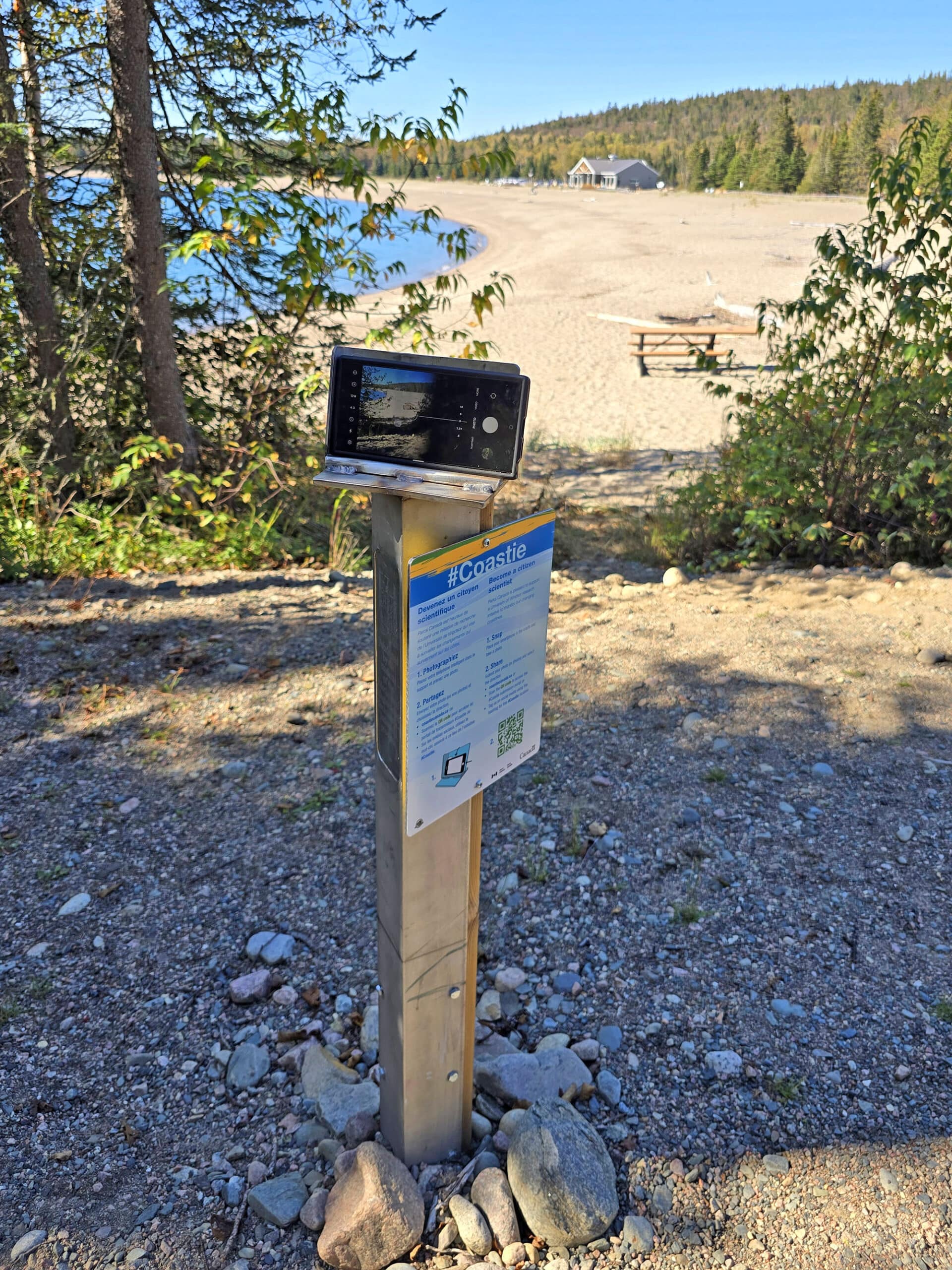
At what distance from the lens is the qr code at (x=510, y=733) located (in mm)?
1701

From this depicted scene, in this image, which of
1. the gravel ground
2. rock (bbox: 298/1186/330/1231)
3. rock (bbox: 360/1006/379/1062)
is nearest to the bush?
the gravel ground

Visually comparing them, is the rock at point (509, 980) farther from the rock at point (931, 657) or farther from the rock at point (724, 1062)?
the rock at point (931, 657)

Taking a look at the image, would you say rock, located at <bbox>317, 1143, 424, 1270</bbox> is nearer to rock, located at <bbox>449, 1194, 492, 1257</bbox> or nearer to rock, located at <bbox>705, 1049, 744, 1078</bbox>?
rock, located at <bbox>449, 1194, 492, 1257</bbox>

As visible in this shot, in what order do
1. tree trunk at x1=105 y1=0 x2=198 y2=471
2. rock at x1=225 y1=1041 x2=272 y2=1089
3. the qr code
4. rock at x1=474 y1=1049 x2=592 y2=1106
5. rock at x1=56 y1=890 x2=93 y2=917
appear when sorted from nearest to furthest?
the qr code, rock at x1=474 y1=1049 x2=592 y2=1106, rock at x1=225 y1=1041 x2=272 y2=1089, rock at x1=56 y1=890 x2=93 y2=917, tree trunk at x1=105 y1=0 x2=198 y2=471

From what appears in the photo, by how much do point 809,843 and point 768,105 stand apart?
17350 cm

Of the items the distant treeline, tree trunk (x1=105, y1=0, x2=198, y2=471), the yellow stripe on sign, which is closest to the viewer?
the yellow stripe on sign

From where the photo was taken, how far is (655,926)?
9.14 feet

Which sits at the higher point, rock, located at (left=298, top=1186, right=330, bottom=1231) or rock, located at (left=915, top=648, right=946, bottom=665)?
rock, located at (left=915, top=648, right=946, bottom=665)

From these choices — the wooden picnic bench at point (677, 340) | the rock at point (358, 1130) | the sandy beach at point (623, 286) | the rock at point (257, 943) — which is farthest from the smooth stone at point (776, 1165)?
the wooden picnic bench at point (677, 340)

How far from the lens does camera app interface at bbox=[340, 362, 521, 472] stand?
4.56 ft

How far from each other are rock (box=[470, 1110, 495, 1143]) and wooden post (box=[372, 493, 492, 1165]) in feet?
0.23

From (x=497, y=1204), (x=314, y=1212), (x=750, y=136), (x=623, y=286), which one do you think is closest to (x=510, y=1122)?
(x=497, y=1204)

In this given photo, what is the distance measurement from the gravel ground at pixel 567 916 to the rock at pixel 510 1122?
213 millimetres

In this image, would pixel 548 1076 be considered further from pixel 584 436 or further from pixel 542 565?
pixel 584 436
